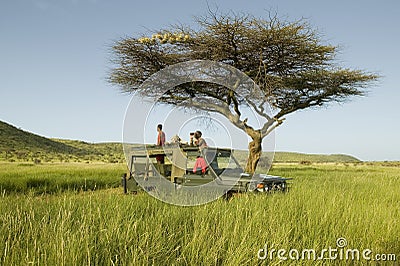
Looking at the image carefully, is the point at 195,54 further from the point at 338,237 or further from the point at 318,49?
the point at 338,237

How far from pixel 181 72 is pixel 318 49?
6.37m

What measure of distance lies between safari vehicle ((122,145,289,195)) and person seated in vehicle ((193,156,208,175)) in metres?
0.02

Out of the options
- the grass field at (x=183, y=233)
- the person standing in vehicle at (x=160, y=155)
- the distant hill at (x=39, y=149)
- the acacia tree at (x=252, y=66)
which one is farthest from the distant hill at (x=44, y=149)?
the grass field at (x=183, y=233)

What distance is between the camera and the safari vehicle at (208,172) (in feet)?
27.4

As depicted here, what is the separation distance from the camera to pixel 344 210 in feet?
21.3

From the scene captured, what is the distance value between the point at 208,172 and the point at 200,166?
25cm

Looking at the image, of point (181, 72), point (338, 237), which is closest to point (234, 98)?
point (181, 72)

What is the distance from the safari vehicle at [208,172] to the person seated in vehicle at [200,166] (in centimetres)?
2

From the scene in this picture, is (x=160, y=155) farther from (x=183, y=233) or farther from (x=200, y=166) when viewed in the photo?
(x=183, y=233)

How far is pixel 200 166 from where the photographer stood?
862cm

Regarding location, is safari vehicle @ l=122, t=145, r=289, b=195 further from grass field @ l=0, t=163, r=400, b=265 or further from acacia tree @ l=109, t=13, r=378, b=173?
acacia tree @ l=109, t=13, r=378, b=173

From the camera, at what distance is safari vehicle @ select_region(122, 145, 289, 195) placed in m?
8.35

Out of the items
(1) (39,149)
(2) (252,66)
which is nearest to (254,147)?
(2) (252,66)

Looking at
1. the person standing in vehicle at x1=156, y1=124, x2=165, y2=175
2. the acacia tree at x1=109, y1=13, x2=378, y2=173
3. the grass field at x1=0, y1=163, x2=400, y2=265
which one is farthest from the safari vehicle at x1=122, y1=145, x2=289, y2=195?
A: the acacia tree at x1=109, y1=13, x2=378, y2=173
